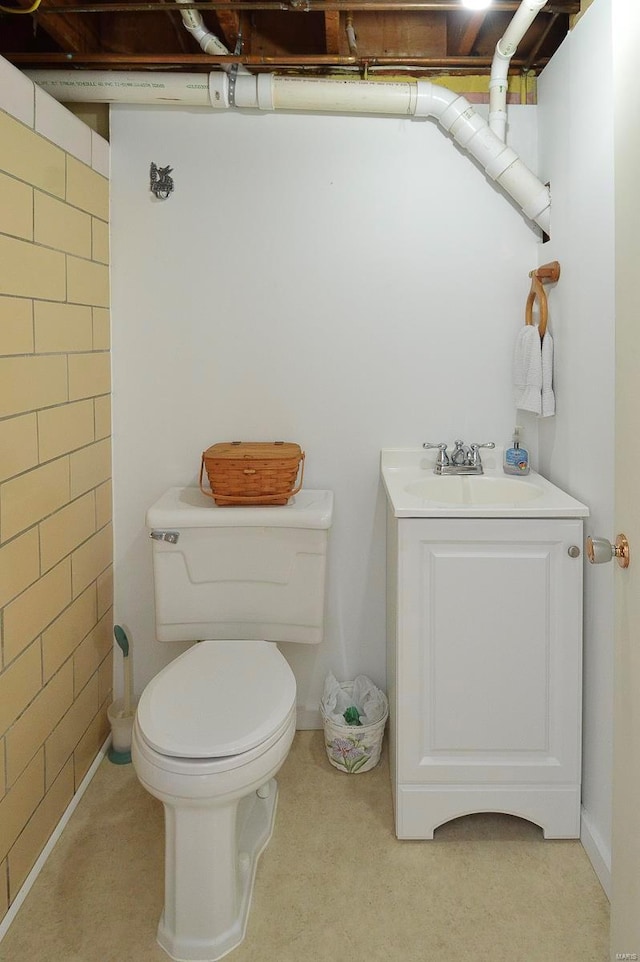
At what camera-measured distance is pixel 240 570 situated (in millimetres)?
2193

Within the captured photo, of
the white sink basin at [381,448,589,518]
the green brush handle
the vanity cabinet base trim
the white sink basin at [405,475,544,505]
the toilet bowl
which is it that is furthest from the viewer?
the green brush handle

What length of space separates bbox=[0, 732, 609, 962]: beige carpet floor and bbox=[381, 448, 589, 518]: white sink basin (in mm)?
907

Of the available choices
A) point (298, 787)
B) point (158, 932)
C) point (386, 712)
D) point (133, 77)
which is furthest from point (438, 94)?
point (158, 932)

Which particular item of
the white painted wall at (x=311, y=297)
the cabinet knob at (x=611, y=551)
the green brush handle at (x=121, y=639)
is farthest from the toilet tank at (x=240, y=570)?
the cabinet knob at (x=611, y=551)

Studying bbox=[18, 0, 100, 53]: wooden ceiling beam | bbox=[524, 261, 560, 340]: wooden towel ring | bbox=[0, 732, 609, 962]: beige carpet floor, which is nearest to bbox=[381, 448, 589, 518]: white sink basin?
bbox=[524, 261, 560, 340]: wooden towel ring

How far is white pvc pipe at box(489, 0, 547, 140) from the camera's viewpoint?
6.47 ft

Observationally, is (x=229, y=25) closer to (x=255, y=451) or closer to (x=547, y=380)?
(x=255, y=451)

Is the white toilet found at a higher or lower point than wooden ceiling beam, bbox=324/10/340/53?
lower

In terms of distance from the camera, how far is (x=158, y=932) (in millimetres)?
1667

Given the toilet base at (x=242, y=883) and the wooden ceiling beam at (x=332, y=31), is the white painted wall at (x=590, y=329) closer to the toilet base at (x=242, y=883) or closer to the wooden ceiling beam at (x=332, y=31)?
the wooden ceiling beam at (x=332, y=31)

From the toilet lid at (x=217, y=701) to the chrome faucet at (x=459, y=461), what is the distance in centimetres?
81

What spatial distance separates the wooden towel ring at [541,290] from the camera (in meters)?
2.20

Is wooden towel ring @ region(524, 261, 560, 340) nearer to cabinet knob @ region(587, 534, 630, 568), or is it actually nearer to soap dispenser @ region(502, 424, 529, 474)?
soap dispenser @ region(502, 424, 529, 474)

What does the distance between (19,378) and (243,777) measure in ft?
3.52
